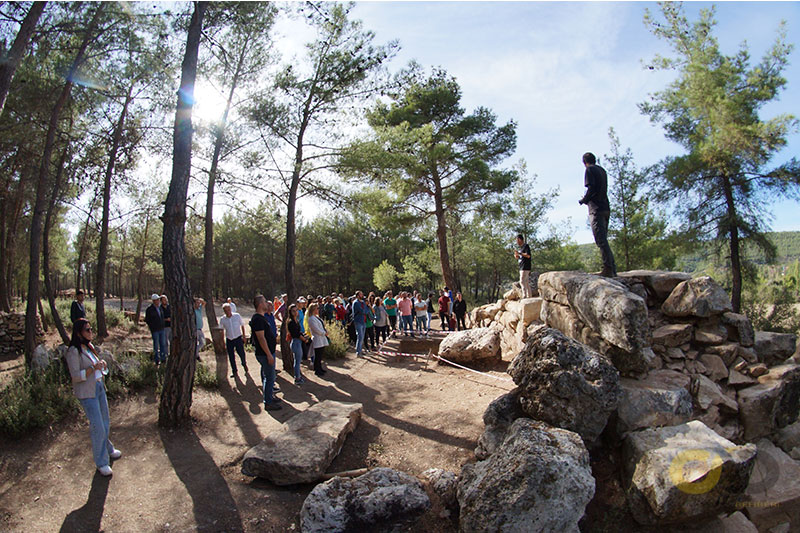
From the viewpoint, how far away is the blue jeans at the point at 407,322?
48.5ft

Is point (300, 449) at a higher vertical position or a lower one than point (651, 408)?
lower

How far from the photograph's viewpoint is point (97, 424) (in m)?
4.57

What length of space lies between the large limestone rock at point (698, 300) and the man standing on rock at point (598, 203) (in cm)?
96

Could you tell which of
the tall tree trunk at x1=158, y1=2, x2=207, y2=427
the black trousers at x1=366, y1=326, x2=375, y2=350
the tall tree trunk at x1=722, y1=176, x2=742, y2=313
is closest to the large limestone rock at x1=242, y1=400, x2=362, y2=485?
the tall tree trunk at x1=158, y1=2, x2=207, y2=427

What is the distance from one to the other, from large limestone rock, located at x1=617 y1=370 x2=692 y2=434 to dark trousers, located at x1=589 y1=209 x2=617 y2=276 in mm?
2291

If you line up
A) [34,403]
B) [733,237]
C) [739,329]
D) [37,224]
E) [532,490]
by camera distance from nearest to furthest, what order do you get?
[532,490]
[34,403]
[739,329]
[37,224]
[733,237]

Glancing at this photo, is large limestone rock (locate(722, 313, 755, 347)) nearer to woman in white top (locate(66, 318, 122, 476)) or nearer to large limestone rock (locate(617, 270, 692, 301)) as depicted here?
large limestone rock (locate(617, 270, 692, 301))

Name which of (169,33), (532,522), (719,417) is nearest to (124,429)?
(532,522)

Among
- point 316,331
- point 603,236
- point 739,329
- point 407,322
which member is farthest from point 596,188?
point 407,322

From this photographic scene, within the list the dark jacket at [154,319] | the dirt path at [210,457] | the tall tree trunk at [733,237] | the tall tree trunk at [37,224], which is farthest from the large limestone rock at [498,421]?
the tall tree trunk at [733,237]

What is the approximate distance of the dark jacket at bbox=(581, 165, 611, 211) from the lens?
266 inches

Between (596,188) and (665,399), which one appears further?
(596,188)

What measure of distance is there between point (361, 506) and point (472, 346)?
20.2ft

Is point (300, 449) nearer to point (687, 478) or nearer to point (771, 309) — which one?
point (687, 478)
